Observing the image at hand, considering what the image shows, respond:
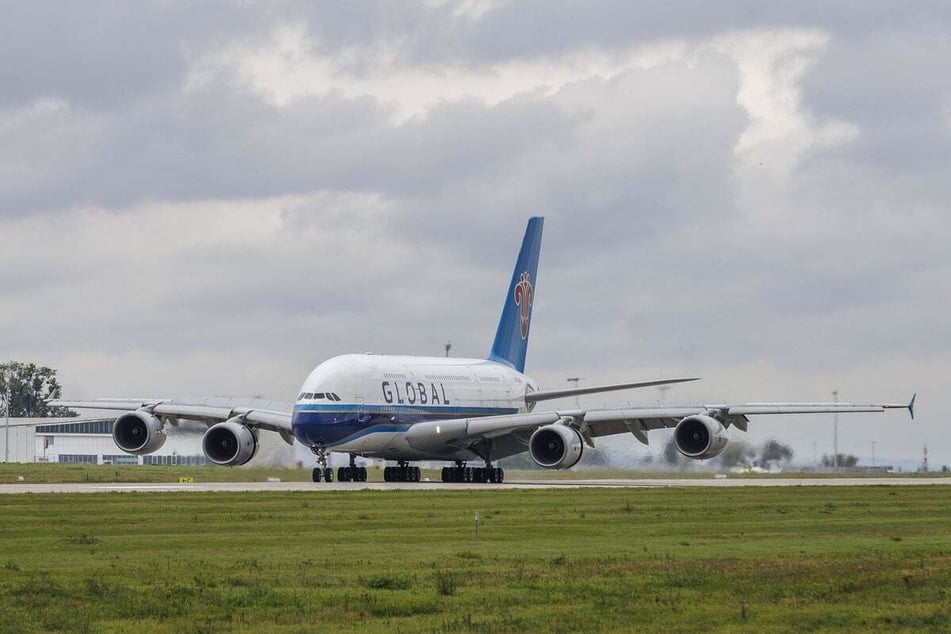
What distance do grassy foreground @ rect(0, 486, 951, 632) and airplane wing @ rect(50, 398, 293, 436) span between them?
22.6 metres

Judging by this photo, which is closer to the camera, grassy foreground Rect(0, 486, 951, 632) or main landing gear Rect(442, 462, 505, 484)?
grassy foreground Rect(0, 486, 951, 632)

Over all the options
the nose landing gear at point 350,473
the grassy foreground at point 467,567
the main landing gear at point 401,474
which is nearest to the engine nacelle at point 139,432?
the nose landing gear at point 350,473

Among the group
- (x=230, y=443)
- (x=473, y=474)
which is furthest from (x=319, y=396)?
(x=473, y=474)

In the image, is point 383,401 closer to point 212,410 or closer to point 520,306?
point 212,410

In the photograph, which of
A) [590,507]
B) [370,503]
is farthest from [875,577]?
[370,503]

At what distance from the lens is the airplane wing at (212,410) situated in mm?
69125

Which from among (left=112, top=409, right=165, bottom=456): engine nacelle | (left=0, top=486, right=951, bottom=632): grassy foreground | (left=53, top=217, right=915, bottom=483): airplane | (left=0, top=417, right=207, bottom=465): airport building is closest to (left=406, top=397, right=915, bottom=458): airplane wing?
(left=53, top=217, right=915, bottom=483): airplane

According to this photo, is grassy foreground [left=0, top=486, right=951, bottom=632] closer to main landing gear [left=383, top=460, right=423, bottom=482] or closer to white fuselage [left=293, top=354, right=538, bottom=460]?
white fuselage [left=293, top=354, right=538, bottom=460]

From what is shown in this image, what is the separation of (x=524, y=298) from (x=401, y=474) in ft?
50.9

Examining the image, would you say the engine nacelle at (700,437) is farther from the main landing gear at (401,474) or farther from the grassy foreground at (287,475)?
the main landing gear at (401,474)

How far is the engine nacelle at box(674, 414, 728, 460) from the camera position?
64.4 metres

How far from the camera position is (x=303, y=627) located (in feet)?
68.2

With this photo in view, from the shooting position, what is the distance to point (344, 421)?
65.2 metres

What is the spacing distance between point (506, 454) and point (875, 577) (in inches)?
1877
